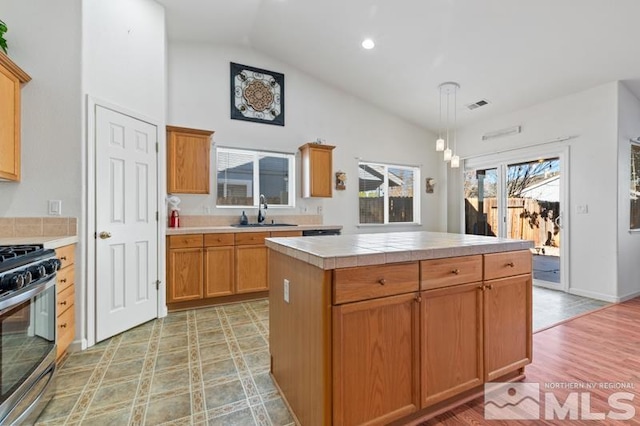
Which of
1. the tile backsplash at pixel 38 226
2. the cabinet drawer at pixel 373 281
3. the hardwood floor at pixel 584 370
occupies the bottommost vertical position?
the hardwood floor at pixel 584 370

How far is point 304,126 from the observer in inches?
192

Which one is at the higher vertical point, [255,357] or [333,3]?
[333,3]

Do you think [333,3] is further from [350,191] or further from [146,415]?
[146,415]

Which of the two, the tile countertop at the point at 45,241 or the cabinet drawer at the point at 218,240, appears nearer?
the tile countertop at the point at 45,241

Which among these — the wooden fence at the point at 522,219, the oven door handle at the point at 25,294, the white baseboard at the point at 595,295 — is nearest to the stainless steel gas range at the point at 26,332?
the oven door handle at the point at 25,294

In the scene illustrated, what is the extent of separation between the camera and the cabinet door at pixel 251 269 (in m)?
3.73

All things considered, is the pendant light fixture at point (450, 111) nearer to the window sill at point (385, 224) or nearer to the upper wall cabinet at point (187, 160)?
the window sill at point (385, 224)

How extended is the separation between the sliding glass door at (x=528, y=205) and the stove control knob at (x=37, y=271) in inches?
210

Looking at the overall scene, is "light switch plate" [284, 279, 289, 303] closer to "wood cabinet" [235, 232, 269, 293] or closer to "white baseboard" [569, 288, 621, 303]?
"wood cabinet" [235, 232, 269, 293]

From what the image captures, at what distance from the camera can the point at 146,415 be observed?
169cm

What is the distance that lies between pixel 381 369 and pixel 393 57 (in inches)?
152

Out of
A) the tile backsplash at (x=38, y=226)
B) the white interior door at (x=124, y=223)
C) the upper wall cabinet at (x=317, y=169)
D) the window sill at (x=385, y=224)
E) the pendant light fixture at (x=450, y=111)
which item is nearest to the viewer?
the tile backsplash at (x=38, y=226)

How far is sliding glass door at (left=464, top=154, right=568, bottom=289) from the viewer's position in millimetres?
4402

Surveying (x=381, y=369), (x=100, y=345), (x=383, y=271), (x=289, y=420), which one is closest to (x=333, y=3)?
(x=383, y=271)
